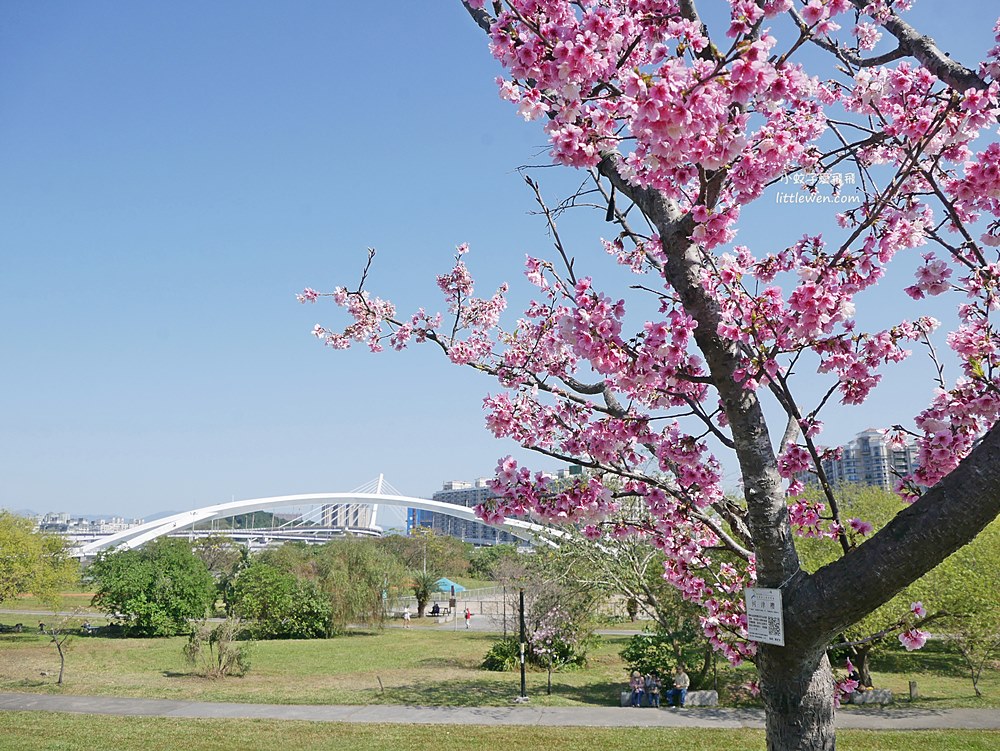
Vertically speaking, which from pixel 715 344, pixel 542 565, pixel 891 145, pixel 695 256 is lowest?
pixel 542 565

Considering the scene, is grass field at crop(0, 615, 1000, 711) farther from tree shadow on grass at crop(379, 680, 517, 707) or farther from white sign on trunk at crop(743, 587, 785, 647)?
white sign on trunk at crop(743, 587, 785, 647)

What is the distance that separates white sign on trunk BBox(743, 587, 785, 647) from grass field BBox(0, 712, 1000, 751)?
794 cm

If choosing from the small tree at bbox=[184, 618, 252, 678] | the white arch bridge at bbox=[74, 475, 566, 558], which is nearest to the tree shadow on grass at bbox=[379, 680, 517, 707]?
the small tree at bbox=[184, 618, 252, 678]

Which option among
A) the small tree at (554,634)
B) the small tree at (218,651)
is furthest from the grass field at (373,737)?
the small tree at (218,651)

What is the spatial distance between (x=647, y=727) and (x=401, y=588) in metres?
20.8

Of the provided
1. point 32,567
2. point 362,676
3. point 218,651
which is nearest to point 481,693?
point 362,676

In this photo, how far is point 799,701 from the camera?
250 centimetres

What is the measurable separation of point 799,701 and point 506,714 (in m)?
10.6

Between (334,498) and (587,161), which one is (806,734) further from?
(334,498)

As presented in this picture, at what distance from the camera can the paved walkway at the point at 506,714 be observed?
11.2 m

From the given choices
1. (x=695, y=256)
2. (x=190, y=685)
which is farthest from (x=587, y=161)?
(x=190, y=685)

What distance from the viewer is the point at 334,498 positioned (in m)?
74.3

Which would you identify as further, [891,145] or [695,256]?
[891,145]

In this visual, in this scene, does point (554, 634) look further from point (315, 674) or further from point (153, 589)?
point (153, 589)
